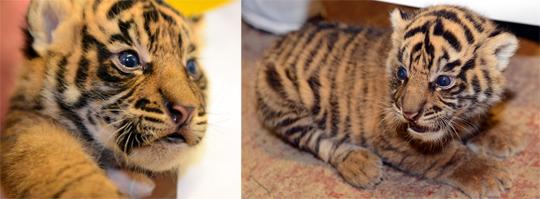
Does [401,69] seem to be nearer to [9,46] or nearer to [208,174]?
[208,174]

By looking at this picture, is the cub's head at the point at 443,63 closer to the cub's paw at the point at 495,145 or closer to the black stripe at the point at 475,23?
the black stripe at the point at 475,23

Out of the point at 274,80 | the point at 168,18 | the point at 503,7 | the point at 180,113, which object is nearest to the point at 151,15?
the point at 168,18

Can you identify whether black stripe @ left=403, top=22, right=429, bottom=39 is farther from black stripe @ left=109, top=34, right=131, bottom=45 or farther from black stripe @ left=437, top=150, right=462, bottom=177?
black stripe @ left=109, top=34, right=131, bottom=45

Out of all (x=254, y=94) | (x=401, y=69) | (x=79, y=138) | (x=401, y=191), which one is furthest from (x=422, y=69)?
(x=79, y=138)

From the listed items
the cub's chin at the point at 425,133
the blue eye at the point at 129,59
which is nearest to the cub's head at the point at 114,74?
the blue eye at the point at 129,59

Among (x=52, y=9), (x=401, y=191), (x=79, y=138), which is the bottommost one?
(x=401, y=191)

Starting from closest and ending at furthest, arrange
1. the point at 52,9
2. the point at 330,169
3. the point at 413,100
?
the point at 52,9, the point at 413,100, the point at 330,169
